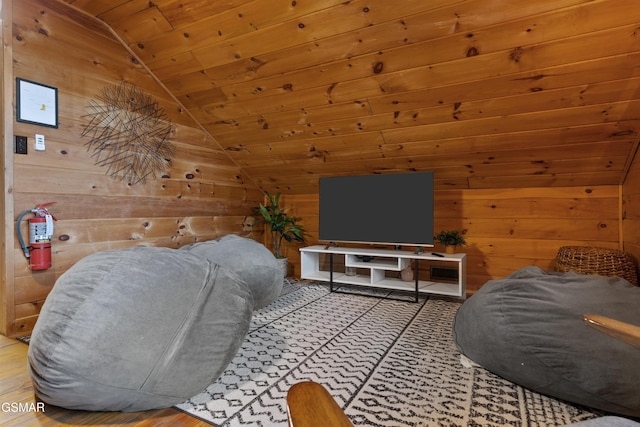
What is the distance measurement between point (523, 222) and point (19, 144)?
422cm

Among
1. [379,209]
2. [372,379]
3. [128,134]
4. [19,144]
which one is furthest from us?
[379,209]

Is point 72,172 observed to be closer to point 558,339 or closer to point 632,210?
point 558,339

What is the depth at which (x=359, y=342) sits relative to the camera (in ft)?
6.80

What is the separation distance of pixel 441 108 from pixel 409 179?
736 mm

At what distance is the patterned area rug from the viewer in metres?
1.32

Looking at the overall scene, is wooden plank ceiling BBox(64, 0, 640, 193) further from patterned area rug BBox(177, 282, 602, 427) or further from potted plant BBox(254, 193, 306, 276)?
patterned area rug BBox(177, 282, 602, 427)

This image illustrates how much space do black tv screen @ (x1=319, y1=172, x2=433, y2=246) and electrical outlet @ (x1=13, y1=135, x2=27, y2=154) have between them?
2.45 metres

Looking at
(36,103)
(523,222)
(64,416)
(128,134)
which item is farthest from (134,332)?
(523,222)

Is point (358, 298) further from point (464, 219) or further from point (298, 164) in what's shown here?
point (298, 164)

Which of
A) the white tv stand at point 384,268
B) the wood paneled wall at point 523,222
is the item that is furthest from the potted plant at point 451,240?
the wood paneled wall at point 523,222

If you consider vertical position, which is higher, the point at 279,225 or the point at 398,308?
the point at 279,225

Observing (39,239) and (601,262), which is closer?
(39,239)

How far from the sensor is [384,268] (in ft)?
10.3

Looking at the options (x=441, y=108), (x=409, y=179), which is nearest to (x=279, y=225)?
(x=409, y=179)
